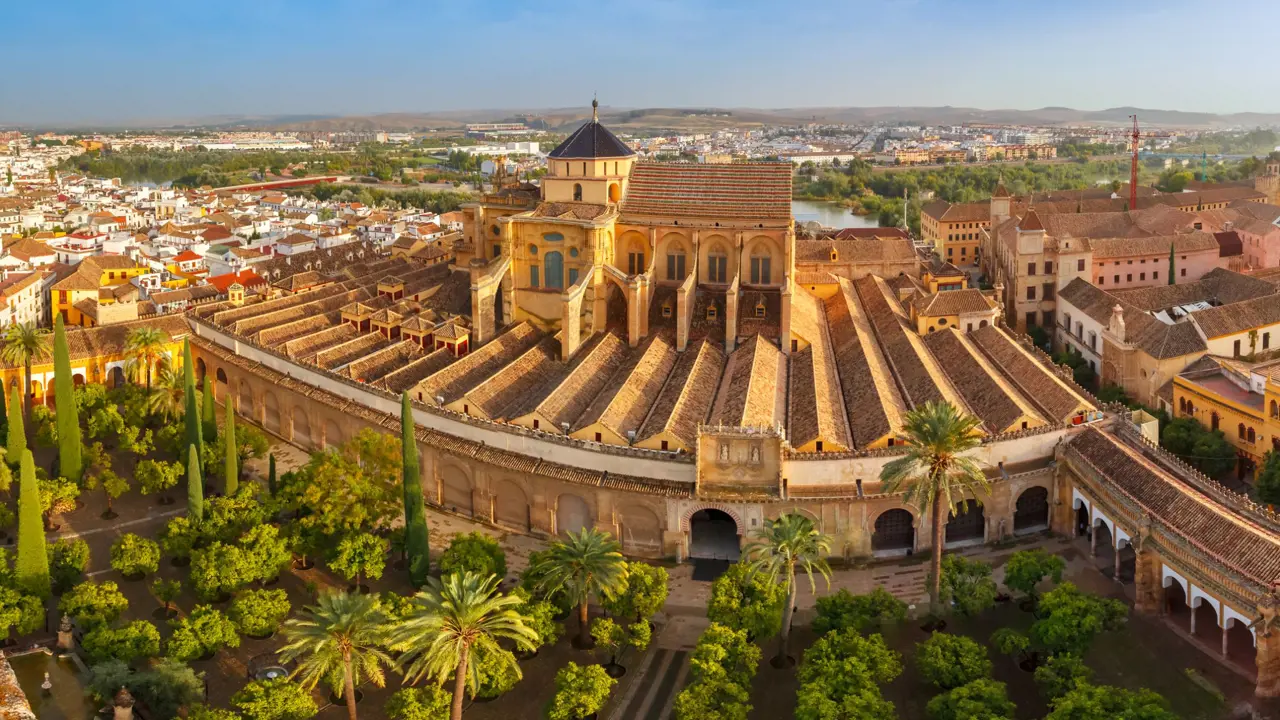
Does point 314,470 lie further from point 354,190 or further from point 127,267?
point 354,190

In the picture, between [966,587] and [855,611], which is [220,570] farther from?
[966,587]

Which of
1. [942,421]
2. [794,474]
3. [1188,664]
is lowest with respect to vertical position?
[1188,664]

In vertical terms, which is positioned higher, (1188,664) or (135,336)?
(135,336)

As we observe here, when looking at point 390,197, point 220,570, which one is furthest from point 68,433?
point 390,197

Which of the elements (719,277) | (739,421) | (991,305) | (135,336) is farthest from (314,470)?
(991,305)

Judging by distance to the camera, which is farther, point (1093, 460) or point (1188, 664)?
point (1093, 460)

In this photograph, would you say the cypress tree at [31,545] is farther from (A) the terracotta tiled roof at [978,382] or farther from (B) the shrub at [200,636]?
(A) the terracotta tiled roof at [978,382]
